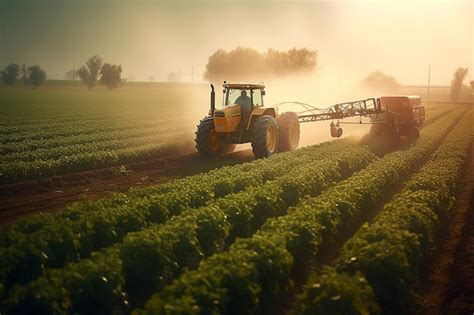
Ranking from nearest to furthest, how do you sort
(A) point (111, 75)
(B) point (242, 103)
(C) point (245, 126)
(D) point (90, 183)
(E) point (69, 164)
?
(D) point (90, 183) → (E) point (69, 164) → (C) point (245, 126) → (B) point (242, 103) → (A) point (111, 75)

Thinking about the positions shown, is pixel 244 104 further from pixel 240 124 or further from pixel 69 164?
pixel 69 164

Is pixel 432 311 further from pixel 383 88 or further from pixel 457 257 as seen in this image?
pixel 383 88

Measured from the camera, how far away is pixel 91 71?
125125 mm

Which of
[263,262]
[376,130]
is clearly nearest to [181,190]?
[263,262]

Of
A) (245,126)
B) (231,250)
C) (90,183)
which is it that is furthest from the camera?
(245,126)

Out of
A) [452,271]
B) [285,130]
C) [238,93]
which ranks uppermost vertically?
[238,93]

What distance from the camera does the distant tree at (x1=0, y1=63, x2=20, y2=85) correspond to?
12562 cm

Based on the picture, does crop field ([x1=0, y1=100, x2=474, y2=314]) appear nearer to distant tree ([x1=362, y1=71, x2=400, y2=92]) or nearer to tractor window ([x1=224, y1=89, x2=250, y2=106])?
tractor window ([x1=224, y1=89, x2=250, y2=106])

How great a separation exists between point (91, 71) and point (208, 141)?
11543 centimetres

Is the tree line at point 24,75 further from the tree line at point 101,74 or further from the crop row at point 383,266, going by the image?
the crop row at point 383,266

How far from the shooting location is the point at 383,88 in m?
86.8

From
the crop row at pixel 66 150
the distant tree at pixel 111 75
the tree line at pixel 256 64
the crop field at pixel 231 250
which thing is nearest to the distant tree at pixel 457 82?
the tree line at pixel 256 64

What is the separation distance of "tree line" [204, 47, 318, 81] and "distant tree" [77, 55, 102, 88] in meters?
72.7

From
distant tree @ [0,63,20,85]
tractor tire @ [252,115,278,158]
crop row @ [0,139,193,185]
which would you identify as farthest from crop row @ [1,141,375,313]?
distant tree @ [0,63,20,85]
